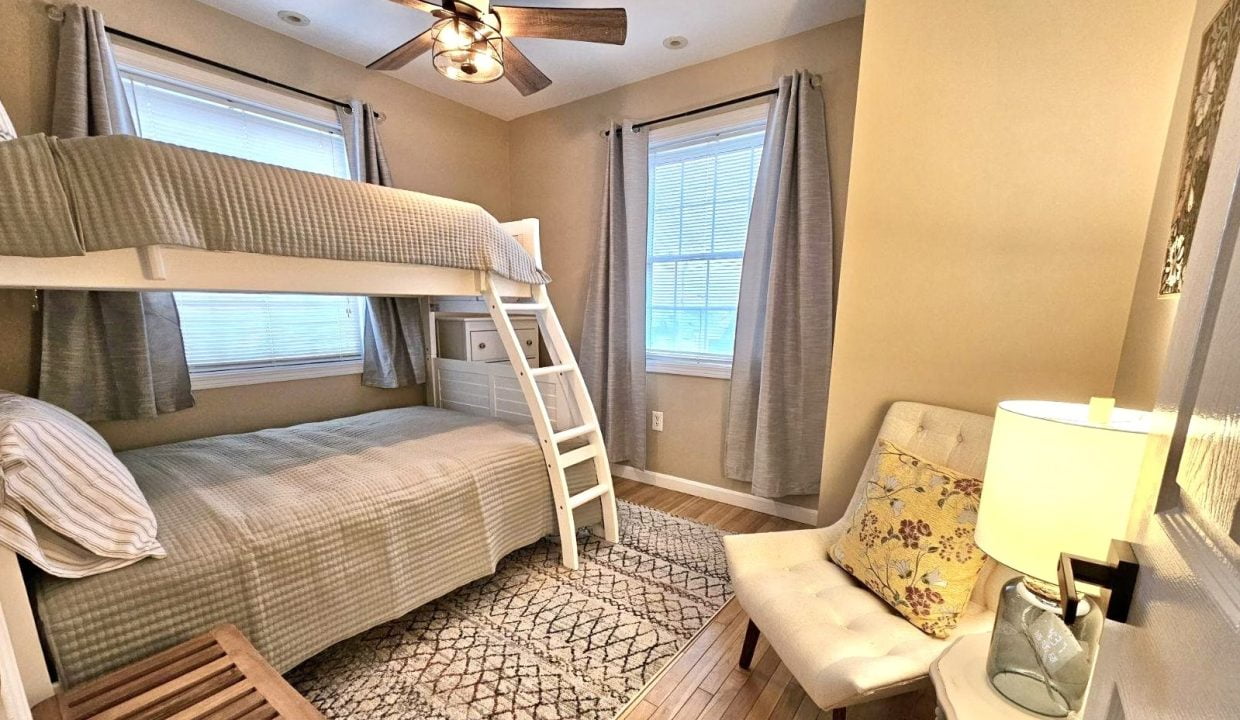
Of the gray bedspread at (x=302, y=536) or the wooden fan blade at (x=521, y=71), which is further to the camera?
the wooden fan blade at (x=521, y=71)

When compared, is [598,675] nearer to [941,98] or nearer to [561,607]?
[561,607]

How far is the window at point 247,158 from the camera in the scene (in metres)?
2.00

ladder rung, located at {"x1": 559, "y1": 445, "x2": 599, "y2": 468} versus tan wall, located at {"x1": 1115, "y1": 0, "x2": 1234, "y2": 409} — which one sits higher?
tan wall, located at {"x1": 1115, "y1": 0, "x2": 1234, "y2": 409}

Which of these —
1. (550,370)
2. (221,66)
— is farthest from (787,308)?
(221,66)

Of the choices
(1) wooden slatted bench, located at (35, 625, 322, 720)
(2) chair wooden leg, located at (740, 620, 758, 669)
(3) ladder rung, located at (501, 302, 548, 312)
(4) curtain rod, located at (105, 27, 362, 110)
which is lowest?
(2) chair wooden leg, located at (740, 620, 758, 669)

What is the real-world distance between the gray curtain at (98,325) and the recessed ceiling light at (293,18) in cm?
63

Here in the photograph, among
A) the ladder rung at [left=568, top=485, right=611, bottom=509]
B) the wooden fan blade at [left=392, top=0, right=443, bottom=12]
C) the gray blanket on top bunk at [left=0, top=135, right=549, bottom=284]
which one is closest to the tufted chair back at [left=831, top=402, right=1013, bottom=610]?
the ladder rung at [left=568, top=485, right=611, bottom=509]

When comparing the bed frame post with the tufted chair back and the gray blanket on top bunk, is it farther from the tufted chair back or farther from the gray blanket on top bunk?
the tufted chair back

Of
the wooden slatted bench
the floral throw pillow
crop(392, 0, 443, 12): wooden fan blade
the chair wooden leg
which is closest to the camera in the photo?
the wooden slatted bench

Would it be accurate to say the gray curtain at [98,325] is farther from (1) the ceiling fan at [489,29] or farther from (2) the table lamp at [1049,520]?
(2) the table lamp at [1049,520]

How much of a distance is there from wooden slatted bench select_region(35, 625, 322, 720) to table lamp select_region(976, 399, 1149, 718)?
1.35 m

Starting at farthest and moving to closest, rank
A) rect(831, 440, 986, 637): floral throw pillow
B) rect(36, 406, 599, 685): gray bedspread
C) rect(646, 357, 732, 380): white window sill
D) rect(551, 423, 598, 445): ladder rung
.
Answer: rect(646, 357, 732, 380): white window sill
rect(551, 423, 598, 445): ladder rung
rect(831, 440, 986, 637): floral throw pillow
rect(36, 406, 599, 685): gray bedspread

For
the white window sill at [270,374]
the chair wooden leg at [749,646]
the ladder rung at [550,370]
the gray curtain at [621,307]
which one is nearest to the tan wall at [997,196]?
the chair wooden leg at [749,646]

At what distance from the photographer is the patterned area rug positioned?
4.41 ft
